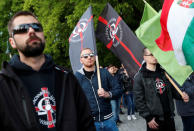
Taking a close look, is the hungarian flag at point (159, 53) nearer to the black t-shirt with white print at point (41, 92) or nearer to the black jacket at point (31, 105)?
the black jacket at point (31, 105)

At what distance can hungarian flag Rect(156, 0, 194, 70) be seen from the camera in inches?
139

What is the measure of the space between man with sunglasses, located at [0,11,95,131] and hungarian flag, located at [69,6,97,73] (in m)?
2.70

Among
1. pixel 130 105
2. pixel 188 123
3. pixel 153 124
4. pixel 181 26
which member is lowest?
pixel 130 105

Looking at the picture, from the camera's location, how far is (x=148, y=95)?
3959mm

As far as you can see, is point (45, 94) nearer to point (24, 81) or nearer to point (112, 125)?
point (24, 81)

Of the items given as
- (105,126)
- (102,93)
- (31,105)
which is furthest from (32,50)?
(105,126)

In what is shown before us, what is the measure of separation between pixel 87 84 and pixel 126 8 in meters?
8.61

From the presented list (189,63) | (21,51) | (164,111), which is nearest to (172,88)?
(164,111)

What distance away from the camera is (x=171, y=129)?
3926 millimetres

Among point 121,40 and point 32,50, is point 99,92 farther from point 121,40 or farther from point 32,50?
point 32,50

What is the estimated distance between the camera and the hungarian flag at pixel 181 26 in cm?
354

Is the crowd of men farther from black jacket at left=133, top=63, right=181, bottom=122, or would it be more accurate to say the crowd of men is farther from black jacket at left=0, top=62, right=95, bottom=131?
black jacket at left=133, top=63, right=181, bottom=122

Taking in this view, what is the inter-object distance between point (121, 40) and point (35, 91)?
332cm

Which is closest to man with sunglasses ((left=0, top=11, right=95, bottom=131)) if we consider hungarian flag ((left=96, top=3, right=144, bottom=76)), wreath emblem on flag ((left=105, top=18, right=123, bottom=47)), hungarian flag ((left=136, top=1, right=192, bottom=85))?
hungarian flag ((left=136, top=1, right=192, bottom=85))
